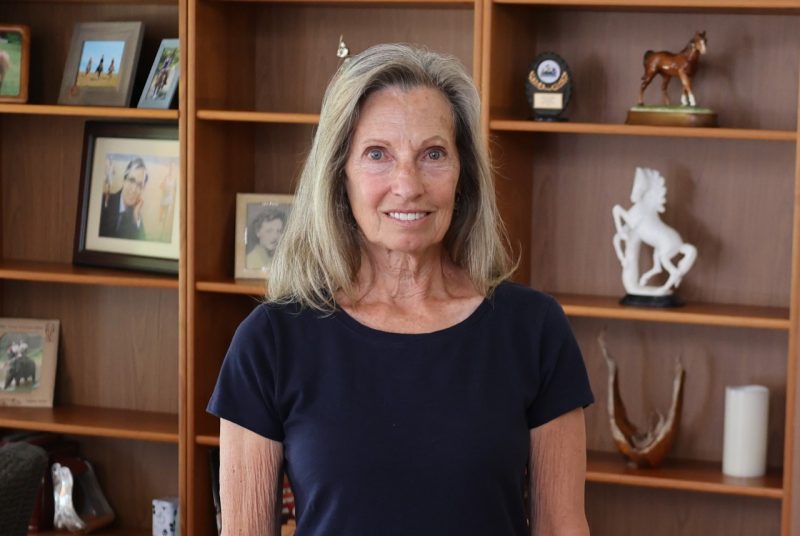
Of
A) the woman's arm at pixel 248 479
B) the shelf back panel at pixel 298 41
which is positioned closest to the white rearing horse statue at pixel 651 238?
the shelf back panel at pixel 298 41

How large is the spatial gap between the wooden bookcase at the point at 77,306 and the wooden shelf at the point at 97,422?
0.01 meters

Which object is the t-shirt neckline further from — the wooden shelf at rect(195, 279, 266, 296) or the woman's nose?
the wooden shelf at rect(195, 279, 266, 296)

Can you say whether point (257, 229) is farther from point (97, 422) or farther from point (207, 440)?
point (97, 422)

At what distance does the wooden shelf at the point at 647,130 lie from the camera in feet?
9.08

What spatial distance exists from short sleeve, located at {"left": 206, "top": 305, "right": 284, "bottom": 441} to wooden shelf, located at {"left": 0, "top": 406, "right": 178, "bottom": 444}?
1.72 metres

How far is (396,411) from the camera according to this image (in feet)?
5.08

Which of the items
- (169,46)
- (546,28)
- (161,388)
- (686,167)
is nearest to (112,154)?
(169,46)

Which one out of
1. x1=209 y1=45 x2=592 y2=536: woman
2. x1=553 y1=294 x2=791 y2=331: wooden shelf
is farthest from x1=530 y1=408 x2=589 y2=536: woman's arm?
x1=553 y1=294 x2=791 y2=331: wooden shelf

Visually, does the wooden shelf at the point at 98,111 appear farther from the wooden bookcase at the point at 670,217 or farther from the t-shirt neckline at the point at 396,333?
the t-shirt neckline at the point at 396,333

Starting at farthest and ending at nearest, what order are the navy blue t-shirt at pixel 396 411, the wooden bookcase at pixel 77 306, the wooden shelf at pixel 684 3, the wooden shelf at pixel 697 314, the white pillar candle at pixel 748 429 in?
the wooden bookcase at pixel 77 306 < the white pillar candle at pixel 748 429 < the wooden shelf at pixel 697 314 < the wooden shelf at pixel 684 3 < the navy blue t-shirt at pixel 396 411

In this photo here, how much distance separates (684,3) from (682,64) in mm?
205

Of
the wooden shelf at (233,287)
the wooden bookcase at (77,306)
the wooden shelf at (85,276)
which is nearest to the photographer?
the wooden shelf at (233,287)

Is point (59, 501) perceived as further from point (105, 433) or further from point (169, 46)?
point (169, 46)

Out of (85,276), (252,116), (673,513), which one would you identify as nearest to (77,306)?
(85,276)
